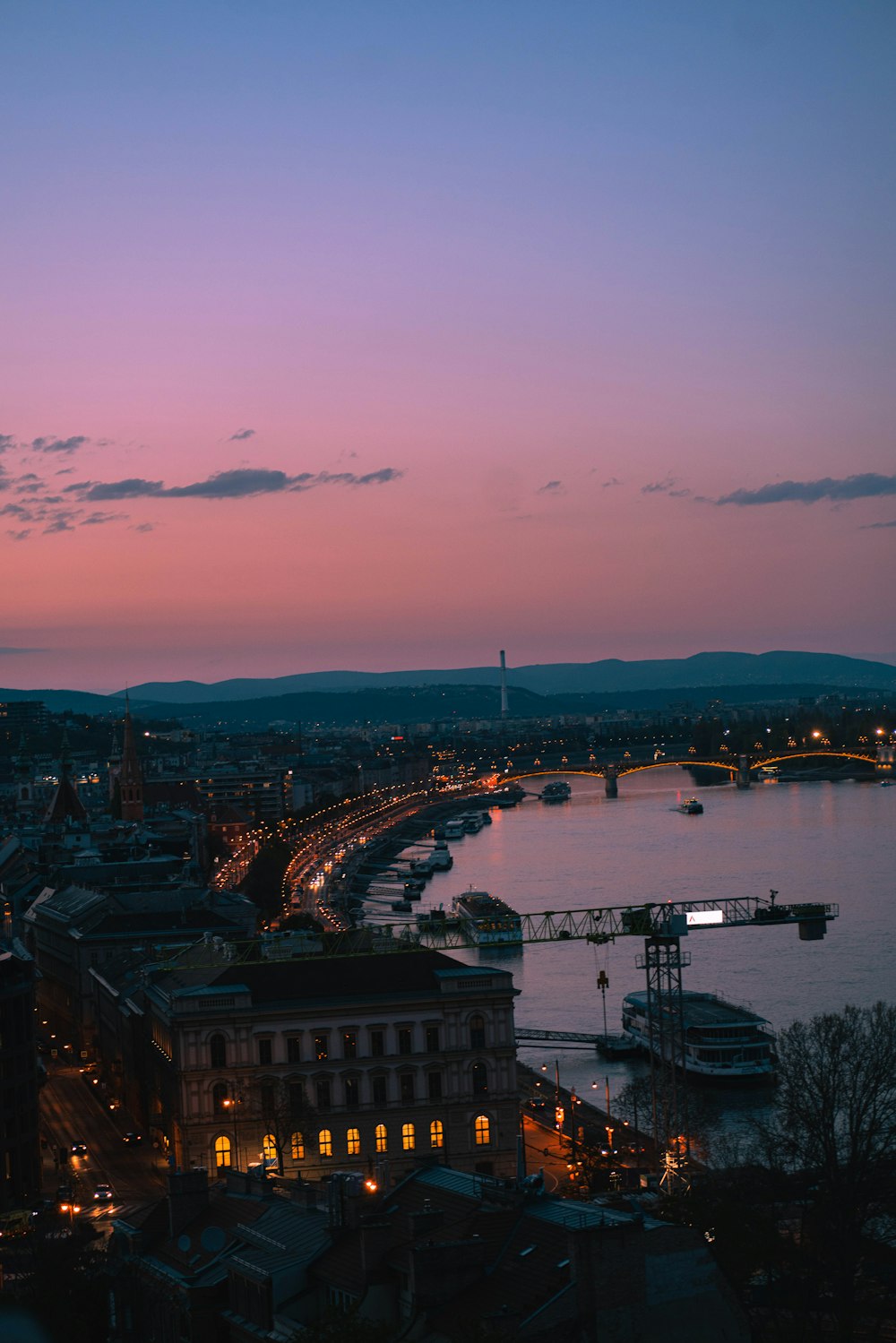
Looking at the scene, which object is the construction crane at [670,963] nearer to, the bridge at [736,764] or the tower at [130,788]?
the tower at [130,788]

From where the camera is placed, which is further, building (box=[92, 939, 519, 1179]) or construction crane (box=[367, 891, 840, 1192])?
building (box=[92, 939, 519, 1179])

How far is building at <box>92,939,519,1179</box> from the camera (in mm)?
18797

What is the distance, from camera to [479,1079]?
1902cm

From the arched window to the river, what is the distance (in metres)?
5.64

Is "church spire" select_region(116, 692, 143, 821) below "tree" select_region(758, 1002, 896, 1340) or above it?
above

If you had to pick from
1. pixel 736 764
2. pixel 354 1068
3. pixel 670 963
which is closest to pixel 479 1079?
pixel 354 1068

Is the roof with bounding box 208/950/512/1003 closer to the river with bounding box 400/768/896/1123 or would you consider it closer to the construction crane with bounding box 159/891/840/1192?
the construction crane with bounding box 159/891/840/1192

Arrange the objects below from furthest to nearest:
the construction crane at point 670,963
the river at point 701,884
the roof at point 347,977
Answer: the river at point 701,884, the roof at point 347,977, the construction crane at point 670,963

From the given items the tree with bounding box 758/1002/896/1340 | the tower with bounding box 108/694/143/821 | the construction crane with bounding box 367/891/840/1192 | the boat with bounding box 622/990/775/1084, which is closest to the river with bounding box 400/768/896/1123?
the boat with bounding box 622/990/775/1084

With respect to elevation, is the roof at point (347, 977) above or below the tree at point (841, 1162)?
above

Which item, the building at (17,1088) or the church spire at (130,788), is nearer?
the building at (17,1088)

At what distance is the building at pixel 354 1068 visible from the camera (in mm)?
18797

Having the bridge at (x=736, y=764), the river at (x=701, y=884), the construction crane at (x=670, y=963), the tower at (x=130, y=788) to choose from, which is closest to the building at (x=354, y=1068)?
the construction crane at (x=670, y=963)

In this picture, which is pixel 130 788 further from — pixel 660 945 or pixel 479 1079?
pixel 479 1079
